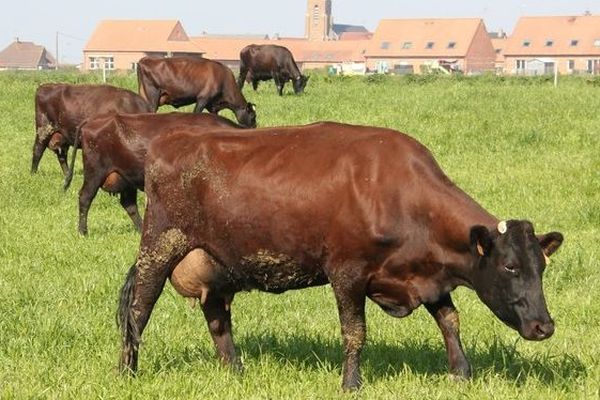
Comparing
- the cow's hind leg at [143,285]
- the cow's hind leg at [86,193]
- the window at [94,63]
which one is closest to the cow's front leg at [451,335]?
the cow's hind leg at [143,285]

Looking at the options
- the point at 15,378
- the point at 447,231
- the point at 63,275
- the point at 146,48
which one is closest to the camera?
the point at 447,231

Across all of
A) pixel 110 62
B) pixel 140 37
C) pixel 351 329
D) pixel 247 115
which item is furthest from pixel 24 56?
pixel 351 329

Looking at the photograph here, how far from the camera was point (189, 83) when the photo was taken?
75.4ft

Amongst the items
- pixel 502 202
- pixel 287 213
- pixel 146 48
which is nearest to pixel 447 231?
pixel 287 213

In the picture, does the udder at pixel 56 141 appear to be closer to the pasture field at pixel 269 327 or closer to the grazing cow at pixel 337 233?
the pasture field at pixel 269 327

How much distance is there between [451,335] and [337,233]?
0.97 meters

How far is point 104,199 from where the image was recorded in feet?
51.1

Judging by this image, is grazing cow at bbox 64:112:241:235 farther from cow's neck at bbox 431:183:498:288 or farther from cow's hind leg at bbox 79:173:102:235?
cow's neck at bbox 431:183:498:288

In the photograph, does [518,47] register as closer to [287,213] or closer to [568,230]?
[568,230]

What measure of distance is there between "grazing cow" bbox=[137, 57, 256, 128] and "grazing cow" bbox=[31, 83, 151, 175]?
5211 millimetres

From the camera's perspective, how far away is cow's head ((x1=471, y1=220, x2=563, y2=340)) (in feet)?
18.0

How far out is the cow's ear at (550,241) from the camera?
18.5 feet

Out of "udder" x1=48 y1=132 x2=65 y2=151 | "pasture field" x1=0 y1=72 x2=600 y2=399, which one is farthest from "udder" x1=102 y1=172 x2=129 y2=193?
"udder" x1=48 y1=132 x2=65 y2=151

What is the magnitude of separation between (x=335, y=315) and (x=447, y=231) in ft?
9.34
